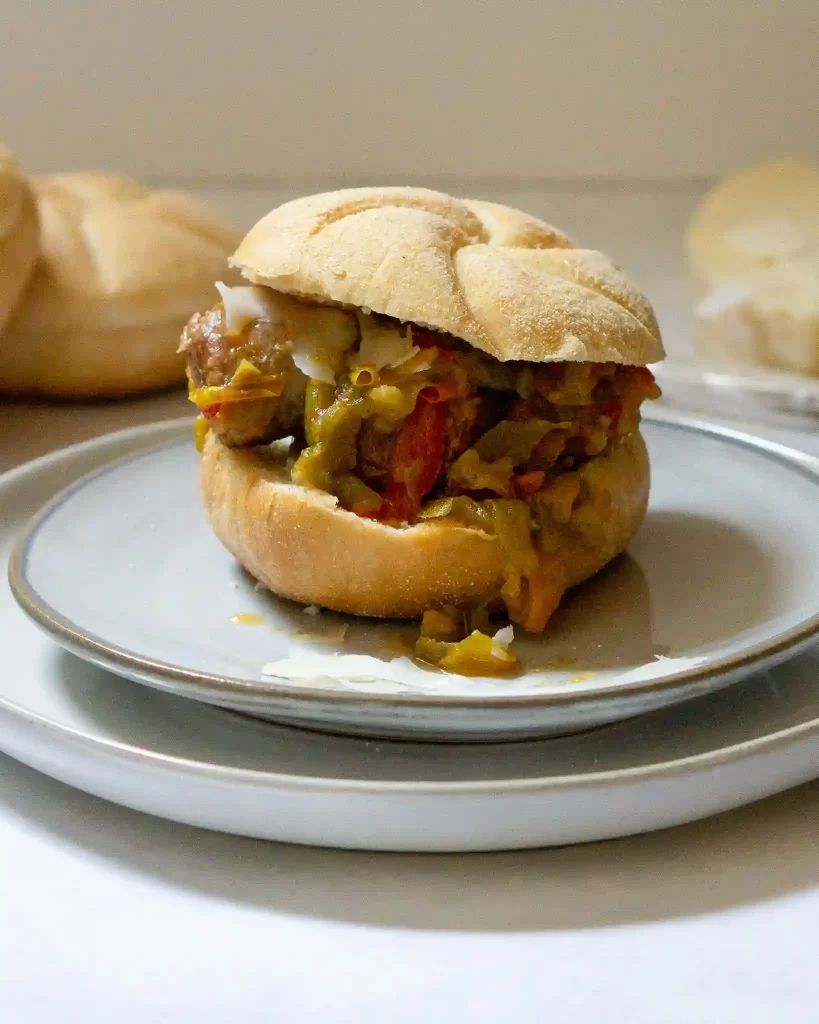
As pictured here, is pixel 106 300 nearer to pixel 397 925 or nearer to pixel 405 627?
pixel 405 627

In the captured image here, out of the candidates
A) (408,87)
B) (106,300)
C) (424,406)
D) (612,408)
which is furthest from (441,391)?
(408,87)

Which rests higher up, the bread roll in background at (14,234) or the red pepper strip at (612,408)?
the red pepper strip at (612,408)

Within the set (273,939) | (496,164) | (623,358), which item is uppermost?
(623,358)

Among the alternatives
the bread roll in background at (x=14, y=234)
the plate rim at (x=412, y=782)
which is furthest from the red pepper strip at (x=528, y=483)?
the bread roll in background at (x=14, y=234)

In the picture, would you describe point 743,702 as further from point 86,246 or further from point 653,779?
point 86,246

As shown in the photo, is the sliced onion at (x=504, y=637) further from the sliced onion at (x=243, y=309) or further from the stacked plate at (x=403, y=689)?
the sliced onion at (x=243, y=309)

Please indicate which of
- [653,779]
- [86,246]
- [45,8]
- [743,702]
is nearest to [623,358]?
[743,702]

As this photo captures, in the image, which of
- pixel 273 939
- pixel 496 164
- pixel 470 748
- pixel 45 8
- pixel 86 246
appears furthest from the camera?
pixel 496 164
